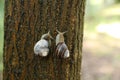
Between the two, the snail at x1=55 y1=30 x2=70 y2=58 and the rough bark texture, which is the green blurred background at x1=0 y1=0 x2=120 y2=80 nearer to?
the rough bark texture

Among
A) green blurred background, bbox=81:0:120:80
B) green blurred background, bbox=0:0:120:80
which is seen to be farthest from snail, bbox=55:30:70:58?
green blurred background, bbox=81:0:120:80

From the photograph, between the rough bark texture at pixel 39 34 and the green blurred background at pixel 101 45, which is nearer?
the rough bark texture at pixel 39 34

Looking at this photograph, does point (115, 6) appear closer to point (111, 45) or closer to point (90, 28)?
point (90, 28)

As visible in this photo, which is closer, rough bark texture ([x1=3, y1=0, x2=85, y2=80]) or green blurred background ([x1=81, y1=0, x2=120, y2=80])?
rough bark texture ([x1=3, y1=0, x2=85, y2=80])

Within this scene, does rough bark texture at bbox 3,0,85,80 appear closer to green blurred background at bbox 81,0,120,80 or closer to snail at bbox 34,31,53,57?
snail at bbox 34,31,53,57

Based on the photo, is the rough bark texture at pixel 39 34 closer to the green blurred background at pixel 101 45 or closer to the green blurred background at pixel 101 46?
the green blurred background at pixel 101 46

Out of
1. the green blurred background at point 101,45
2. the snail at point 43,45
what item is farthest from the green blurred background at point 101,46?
the snail at point 43,45
